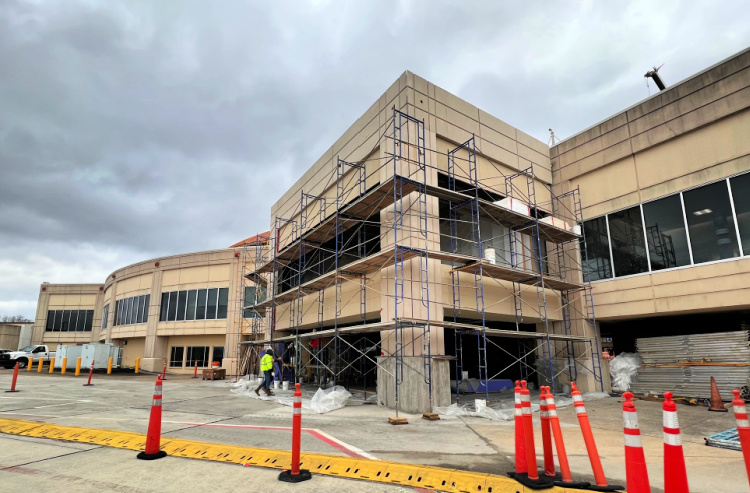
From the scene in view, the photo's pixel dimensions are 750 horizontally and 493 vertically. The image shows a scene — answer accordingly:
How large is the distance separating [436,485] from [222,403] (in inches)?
401

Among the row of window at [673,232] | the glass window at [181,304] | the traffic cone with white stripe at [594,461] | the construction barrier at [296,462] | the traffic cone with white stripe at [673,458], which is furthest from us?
the glass window at [181,304]

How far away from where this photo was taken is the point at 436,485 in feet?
15.8

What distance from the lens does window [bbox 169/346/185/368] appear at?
33.8m

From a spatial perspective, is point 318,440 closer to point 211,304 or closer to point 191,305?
point 211,304

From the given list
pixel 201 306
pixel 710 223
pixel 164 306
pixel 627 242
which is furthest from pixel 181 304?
pixel 710 223

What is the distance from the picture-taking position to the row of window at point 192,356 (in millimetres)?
32625

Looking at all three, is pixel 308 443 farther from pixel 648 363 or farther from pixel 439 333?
pixel 648 363

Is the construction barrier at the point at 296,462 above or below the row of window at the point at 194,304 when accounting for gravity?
below

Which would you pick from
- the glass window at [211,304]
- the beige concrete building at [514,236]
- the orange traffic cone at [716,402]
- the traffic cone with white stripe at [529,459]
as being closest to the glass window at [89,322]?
the glass window at [211,304]

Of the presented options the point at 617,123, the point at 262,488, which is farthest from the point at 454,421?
the point at 617,123

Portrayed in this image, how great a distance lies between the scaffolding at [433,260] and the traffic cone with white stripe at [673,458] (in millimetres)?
8732

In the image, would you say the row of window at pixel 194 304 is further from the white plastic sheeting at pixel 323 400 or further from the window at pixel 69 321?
the window at pixel 69 321

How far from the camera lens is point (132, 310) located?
37.0 m

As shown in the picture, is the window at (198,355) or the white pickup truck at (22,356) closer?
the white pickup truck at (22,356)
